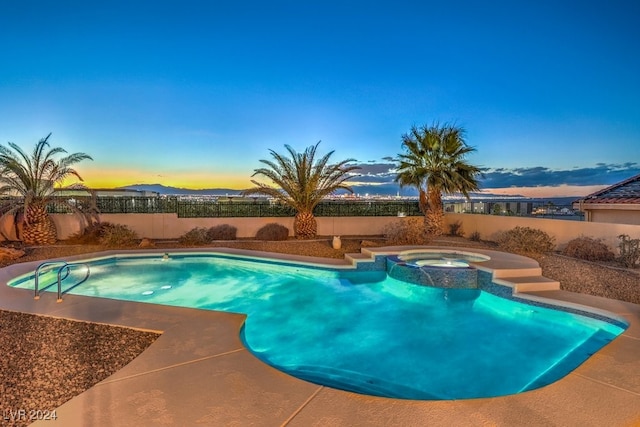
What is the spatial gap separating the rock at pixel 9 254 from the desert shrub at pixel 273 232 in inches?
310

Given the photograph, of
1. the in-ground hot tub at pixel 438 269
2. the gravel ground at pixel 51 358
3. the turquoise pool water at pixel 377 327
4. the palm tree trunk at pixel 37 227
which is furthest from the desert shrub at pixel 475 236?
the palm tree trunk at pixel 37 227

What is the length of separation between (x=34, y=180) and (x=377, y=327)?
498 inches

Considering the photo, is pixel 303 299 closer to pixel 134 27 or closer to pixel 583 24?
pixel 134 27

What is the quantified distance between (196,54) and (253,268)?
9.04 meters

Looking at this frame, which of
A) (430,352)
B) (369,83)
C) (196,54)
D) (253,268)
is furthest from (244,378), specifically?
(369,83)

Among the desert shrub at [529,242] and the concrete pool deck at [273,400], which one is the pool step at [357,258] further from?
the concrete pool deck at [273,400]

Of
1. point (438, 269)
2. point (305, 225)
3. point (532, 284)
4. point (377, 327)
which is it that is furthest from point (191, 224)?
point (532, 284)

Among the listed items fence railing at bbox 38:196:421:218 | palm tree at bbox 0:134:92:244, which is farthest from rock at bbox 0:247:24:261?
fence railing at bbox 38:196:421:218

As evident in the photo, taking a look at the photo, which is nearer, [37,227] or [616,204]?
[37,227]

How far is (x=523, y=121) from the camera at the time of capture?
18609 mm

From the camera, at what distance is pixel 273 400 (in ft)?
9.23

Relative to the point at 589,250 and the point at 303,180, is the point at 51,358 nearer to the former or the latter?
the point at 303,180

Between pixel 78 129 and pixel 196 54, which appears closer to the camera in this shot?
pixel 196 54

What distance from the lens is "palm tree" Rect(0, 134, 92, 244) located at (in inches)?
453
